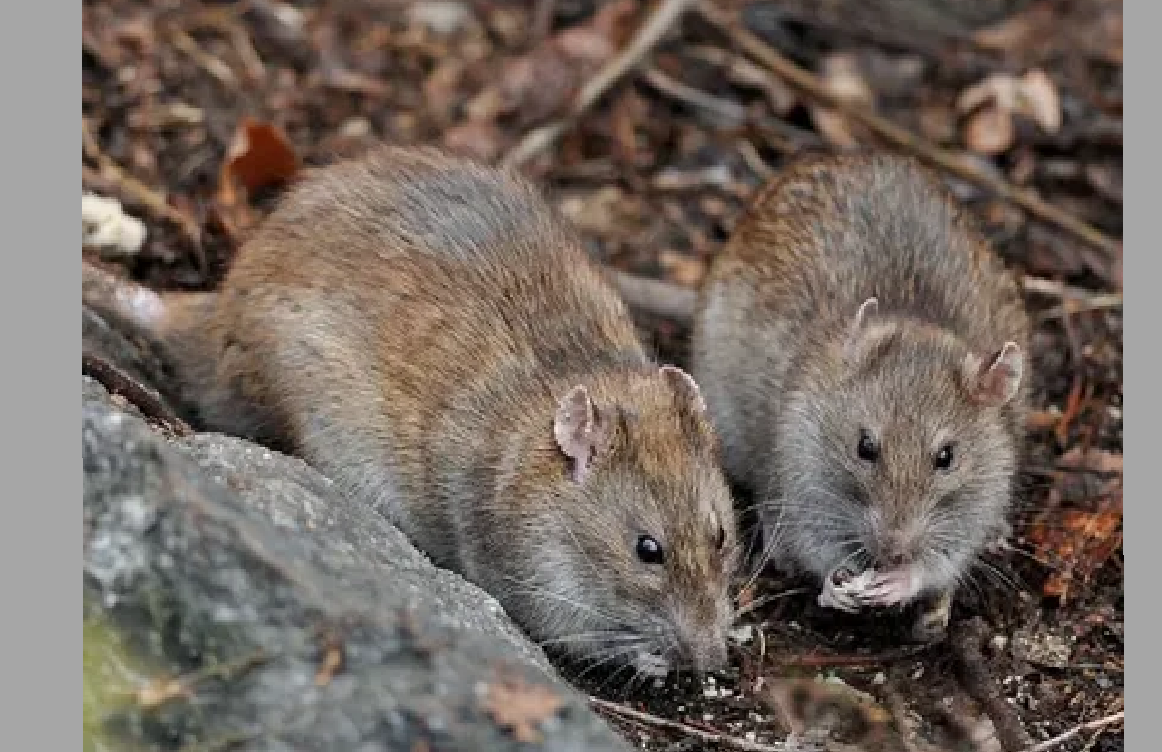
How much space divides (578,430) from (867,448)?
1.35 m

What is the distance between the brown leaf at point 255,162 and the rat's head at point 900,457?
116 inches

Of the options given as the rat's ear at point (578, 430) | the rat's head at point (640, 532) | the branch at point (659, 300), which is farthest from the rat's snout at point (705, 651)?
the branch at point (659, 300)

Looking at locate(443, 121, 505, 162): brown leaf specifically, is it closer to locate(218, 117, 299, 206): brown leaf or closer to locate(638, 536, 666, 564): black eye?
locate(218, 117, 299, 206): brown leaf

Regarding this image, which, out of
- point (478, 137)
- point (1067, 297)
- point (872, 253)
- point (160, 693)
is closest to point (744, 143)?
point (478, 137)

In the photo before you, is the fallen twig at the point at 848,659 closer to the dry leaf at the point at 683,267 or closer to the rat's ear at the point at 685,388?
the rat's ear at the point at 685,388

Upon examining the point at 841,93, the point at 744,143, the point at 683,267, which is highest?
the point at 841,93

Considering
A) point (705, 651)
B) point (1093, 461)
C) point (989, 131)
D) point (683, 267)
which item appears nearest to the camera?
point (705, 651)

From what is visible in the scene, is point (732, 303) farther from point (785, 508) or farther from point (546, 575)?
point (546, 575)

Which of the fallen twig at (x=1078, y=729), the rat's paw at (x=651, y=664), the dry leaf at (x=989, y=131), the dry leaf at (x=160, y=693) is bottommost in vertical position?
the fallen twig at (x=1078, y=729)

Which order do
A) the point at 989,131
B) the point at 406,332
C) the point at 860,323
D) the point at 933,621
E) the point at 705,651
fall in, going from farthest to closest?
the point at 989,131 < the point at 860,323 < the point at 933,621 < the point at 406,332 < the point at 705,651

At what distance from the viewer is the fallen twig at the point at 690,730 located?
21.9 feet

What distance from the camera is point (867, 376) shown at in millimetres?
7719

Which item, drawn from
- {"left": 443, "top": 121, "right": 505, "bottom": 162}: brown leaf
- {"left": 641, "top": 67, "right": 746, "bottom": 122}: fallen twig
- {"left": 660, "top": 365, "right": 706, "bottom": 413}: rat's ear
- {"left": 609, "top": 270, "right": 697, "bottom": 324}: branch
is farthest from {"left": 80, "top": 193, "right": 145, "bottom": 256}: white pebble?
{"left": 641, "top": 67, "right": 746, "bottom": 122}: fallen twig

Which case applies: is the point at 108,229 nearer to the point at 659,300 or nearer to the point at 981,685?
the point at 659,300
